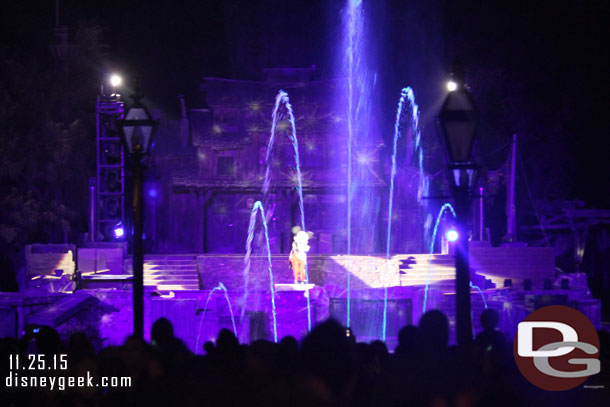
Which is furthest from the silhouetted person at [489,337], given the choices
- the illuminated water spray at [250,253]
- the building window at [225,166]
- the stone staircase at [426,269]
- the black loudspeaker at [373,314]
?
the building window at [225,166]

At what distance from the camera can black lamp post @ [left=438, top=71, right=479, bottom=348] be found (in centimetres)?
609

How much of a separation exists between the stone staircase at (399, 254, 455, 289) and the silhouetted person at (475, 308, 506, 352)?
1889 cm

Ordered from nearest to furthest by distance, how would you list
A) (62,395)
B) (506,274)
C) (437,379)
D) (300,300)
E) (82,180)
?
(437,379)
(62,395)
(300,300)
(506,274)
(82,180)

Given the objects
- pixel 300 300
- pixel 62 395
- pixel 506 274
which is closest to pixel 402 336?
pixel 62 395

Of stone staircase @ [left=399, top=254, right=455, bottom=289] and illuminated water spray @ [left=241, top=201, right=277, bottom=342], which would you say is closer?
illuminated water spray @ [left=241, top=201, right=277, bottom=342]

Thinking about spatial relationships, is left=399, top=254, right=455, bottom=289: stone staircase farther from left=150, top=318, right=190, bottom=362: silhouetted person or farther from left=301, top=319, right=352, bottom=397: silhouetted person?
left=301, top=319, right=352, bottom=397: silhouetted person

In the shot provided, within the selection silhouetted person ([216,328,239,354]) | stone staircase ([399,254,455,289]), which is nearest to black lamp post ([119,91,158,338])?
silhouetted person ([216,328,239,354])

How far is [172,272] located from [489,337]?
22.7 metres

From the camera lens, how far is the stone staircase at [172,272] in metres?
26.2

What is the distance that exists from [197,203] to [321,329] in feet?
99.0

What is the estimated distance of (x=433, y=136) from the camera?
3812 centimetres

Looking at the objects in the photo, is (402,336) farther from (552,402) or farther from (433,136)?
(433,136)

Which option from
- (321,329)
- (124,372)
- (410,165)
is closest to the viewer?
(321,329)

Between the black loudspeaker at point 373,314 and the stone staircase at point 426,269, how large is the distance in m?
6.00
